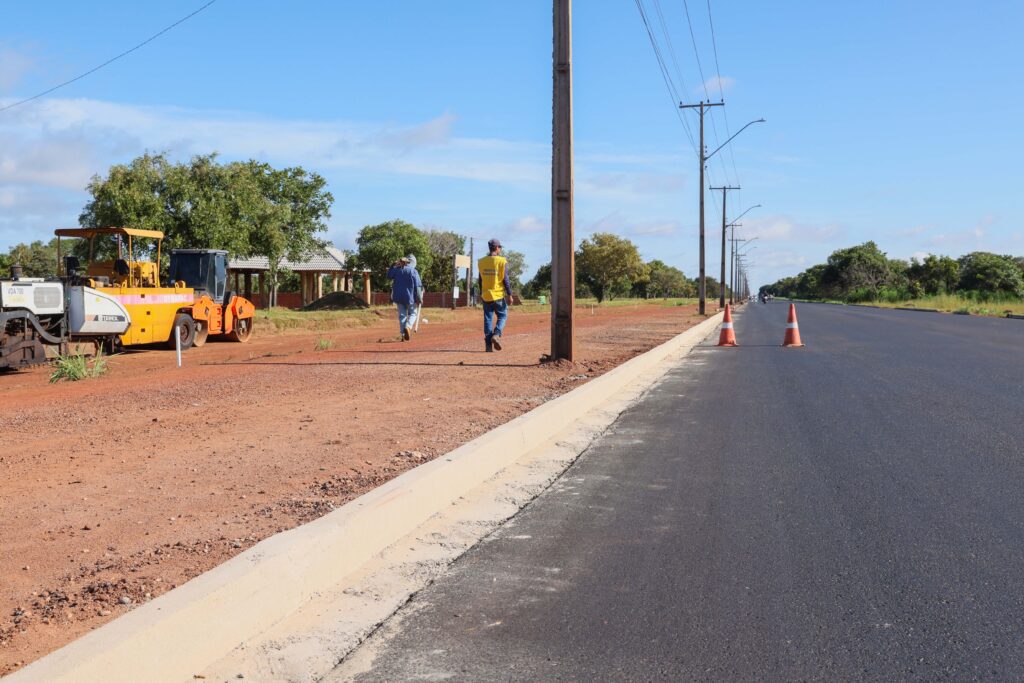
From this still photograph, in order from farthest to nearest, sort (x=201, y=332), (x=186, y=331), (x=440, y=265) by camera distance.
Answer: (x=440, y=265) < (x=201, y=332) < (x=186, y=331)

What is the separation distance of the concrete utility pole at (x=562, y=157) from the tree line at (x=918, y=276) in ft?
184

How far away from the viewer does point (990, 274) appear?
84.1 meters

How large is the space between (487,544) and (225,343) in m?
19.8

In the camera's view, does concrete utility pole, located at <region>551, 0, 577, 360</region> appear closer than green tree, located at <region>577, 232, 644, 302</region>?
Yes

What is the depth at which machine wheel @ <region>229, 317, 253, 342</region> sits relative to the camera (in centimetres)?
2360

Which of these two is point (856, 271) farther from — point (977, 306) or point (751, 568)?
point (751, 568)

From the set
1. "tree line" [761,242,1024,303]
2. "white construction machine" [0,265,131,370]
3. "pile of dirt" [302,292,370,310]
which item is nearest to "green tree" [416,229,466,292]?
"pile of dirt" [302,292,370,310]

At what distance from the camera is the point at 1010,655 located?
3.49m

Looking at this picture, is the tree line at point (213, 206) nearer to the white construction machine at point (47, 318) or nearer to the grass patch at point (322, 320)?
the grass patch at point (322, 320)

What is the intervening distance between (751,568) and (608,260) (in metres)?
94.7

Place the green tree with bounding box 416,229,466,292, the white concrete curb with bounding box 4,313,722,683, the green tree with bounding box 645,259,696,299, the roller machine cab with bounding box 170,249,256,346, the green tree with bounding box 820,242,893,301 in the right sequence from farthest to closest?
1. the green tree with bounding box 645,259,696,299
2. the green tree with bounding box 820,242,893,301
3. the green tree with bounding box 416,229,466,292
4. the roller machine cab with bounding box 170,249,256,346
5. the white concrete curb with bounding box 4,313,722,683

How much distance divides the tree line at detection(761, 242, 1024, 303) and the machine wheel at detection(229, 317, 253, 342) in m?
52.9

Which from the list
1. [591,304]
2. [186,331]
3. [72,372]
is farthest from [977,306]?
[72,372]

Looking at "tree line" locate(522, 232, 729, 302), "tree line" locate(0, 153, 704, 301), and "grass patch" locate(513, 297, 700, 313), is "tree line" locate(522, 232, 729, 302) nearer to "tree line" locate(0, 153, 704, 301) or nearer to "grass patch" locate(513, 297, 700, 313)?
"grass patch" locate(513, 297, 700, 313)
